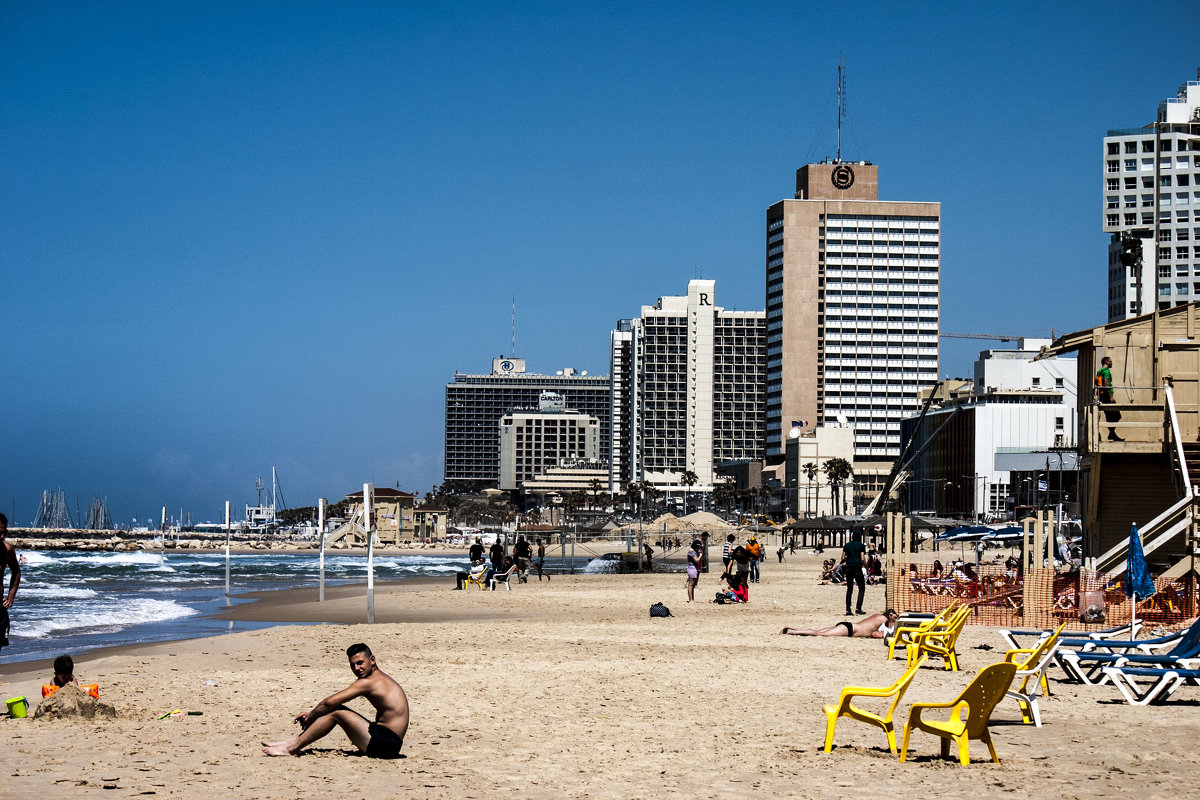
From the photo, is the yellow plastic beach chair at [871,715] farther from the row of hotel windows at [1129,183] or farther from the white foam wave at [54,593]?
the row of hotel windows at [1129,183]

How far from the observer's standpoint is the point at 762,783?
8.88 meters

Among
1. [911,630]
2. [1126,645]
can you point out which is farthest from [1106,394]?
[1126,645]

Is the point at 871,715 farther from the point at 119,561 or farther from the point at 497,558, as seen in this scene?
the point at 119,561

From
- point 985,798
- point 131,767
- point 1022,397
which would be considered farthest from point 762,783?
point 1022,397

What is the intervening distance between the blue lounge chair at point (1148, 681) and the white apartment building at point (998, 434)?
109246 millimetres

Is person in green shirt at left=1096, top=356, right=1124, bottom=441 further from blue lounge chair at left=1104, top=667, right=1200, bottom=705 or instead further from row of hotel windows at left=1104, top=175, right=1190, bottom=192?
row of hotel windows at left=1104, top=175, right=1190, bottom=192

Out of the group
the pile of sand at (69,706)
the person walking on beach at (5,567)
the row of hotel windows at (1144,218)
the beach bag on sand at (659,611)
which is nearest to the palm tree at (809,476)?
the row of hotel windows at (1144,218)

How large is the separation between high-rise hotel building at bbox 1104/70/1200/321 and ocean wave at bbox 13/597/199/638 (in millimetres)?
128569

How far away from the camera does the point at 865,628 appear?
19219mm

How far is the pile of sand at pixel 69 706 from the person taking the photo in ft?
37.0

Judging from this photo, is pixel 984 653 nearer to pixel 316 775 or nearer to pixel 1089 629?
pixel 1089 629

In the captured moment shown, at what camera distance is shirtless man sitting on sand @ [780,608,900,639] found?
1847 centimetres

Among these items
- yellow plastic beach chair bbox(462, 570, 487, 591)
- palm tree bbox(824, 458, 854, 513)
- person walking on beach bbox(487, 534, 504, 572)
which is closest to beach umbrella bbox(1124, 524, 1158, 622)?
person walking on beach bbox(487, 534, 504, 572)

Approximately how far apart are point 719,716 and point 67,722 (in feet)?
18.3
